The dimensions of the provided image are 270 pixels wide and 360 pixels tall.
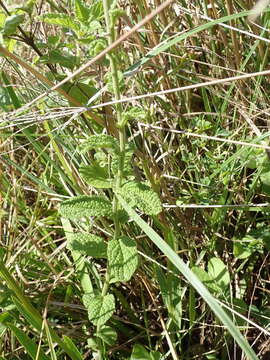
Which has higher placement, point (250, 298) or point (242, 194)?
point (242, 194)

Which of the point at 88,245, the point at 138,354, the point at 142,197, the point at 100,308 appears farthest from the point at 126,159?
the point at 138,354

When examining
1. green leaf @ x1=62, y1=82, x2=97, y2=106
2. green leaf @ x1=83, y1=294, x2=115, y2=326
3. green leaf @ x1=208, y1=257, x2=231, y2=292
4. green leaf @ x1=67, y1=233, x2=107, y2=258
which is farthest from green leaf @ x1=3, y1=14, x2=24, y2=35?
green leaf @ x1=208, y1=257, x2=231, y2=292

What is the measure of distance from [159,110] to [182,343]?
54 centimetres

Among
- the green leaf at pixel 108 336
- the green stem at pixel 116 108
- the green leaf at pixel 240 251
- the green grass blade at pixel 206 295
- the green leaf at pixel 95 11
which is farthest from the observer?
the green leaf at pixel 240 251

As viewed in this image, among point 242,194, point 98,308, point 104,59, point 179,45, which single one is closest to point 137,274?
point 98,308

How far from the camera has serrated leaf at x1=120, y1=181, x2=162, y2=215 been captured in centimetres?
87

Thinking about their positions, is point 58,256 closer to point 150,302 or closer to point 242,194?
point 150,302

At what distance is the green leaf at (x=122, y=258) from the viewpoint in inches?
35.4

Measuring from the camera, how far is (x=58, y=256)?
1.22 meters

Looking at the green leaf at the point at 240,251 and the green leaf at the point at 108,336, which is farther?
the green leaf at the point at 240,251

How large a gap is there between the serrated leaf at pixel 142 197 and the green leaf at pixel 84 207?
0.18 ft

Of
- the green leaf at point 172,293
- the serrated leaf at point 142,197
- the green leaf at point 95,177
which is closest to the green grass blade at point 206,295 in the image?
the serrated leaf at point 142,197

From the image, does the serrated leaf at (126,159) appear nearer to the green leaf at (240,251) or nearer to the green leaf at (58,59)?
the green leaf at (58,59)

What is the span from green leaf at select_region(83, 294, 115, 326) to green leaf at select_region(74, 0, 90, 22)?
0.51 m
